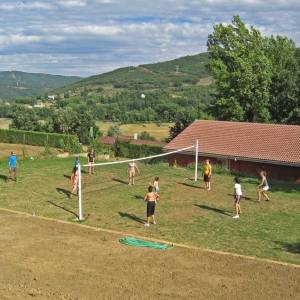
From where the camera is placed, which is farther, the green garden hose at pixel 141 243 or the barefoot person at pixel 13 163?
the barefoot person at pixel 13 163

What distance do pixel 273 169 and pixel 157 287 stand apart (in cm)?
2228

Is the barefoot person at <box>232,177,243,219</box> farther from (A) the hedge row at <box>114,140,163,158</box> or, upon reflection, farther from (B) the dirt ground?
(A) the hedge row at <box>114,140,163,158</box>

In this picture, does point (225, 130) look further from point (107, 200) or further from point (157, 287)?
point (157, 287)

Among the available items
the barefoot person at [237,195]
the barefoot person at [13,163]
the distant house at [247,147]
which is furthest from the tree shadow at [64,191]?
the distant house at [247,147]

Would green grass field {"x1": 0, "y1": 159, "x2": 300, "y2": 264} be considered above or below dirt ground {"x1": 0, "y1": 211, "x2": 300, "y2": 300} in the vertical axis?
below

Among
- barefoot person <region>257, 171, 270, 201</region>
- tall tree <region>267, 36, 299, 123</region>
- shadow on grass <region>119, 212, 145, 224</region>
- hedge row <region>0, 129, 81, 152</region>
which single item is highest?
tall tree <region>267, 36, 299, 123</region>

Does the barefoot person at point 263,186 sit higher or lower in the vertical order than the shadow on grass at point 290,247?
higher

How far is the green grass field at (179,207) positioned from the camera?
17.1 metres

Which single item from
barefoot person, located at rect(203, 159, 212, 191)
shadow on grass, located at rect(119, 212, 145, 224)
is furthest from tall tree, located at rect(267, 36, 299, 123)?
shadow on grass, located at rect(119, 212, 145, 224)

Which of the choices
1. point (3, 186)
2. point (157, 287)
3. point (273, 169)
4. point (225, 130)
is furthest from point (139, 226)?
point (225, 130)

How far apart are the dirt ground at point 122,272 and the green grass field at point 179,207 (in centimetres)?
164

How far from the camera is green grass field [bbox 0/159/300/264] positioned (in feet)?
56.1

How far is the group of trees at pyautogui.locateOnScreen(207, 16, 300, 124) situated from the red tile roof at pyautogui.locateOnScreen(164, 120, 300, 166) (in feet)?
28.4

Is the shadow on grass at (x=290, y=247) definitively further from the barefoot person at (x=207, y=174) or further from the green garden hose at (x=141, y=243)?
the barefoot person at (x=207, y=174)
